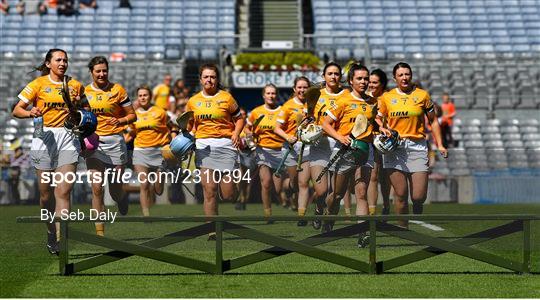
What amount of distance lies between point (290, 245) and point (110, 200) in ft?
13.6

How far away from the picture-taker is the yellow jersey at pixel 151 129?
15.1 m

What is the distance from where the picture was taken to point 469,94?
1204 inches

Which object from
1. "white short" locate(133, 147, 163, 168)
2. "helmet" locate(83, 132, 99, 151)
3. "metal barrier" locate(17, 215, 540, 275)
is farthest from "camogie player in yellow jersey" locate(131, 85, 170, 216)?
"metal barrier" locate(17, 215, 540, 275)

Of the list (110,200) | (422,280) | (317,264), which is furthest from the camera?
(110,200)

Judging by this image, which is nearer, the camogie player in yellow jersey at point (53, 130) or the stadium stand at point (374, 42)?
the camogie player in yellow jersey at point (53, 130)

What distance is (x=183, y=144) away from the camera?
12.7 meters


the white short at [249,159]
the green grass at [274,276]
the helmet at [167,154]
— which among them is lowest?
the green grass at [274,276]

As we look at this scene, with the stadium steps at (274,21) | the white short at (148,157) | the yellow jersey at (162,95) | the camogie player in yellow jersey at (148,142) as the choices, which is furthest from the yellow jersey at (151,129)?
the stadium steps at (274,21)

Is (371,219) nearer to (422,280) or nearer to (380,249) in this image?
(422,280)

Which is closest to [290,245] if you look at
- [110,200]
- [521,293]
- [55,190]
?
[521,293]

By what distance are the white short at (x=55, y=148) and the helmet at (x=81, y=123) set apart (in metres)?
0.09

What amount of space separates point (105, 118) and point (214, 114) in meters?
1.18

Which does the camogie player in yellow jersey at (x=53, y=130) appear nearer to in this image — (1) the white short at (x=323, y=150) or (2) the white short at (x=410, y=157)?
(1) the white short at (x=323, y=150)

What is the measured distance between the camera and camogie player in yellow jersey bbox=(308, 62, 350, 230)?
40.2 ft
